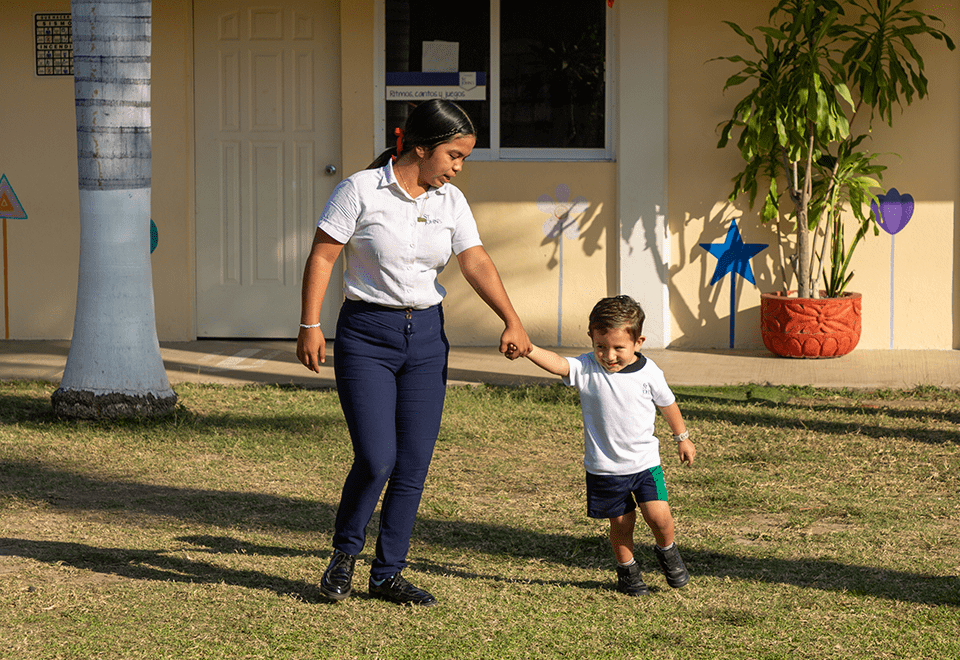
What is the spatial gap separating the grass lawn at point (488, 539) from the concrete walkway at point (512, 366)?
0.78m

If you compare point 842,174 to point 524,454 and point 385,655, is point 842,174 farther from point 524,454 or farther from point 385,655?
point 385,655

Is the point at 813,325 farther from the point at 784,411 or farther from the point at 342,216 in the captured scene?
the point at 342,216

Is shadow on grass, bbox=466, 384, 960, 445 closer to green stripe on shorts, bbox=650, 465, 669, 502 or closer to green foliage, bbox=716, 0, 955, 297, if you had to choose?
green foliage, bbox=716, 0, 955, 297

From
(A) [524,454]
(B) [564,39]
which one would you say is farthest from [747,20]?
(A) [524,454]

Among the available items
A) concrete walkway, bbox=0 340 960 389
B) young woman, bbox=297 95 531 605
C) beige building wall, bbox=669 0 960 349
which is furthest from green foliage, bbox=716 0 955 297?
young woman, bbox=297 95 531 605

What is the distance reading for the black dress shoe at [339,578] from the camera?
4.03m

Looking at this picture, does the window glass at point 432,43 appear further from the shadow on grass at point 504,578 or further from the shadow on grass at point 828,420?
the shadow on grass at point 504,578

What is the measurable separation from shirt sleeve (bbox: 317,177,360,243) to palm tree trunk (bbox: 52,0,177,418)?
3333 millimetres

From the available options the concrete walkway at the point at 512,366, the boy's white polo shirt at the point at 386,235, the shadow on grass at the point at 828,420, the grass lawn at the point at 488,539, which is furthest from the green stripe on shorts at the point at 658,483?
the concrete walkway at the point at 512,366

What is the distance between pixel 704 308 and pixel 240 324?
3831mm

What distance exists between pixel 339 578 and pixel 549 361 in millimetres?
1017

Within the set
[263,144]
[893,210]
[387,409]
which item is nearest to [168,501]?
[387,409]

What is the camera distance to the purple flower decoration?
9.46 metres

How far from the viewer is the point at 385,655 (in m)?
3.65
